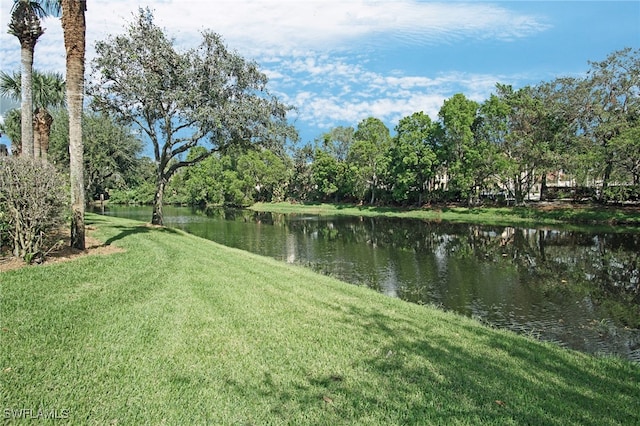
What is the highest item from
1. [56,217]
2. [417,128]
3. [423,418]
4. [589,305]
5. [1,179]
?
[417,128]

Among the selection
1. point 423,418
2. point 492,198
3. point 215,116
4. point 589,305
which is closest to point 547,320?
point 589,305

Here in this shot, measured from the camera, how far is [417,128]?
51781 millimetres

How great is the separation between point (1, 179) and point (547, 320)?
13.7 metres

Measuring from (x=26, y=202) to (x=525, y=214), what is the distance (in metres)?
43.6

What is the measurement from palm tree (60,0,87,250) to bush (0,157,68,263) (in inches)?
41.0

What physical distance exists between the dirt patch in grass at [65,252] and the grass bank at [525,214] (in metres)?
37.1

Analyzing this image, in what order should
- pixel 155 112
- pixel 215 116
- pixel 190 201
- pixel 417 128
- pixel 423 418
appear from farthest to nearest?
pixel 190 201 → pixel 417 128 → pixel 155 112 → pixel 215 116 → pixel 423 418

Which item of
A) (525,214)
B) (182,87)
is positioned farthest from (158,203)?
(525,214)

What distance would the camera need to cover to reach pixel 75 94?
10.9 m

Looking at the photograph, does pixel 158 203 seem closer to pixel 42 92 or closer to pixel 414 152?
pixel 42 92

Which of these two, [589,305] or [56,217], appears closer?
[56,217]

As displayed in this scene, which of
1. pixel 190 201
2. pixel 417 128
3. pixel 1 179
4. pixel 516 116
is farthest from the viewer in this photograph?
pixel 190 201

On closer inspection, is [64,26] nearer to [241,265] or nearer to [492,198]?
[241,265]

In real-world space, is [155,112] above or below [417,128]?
below
